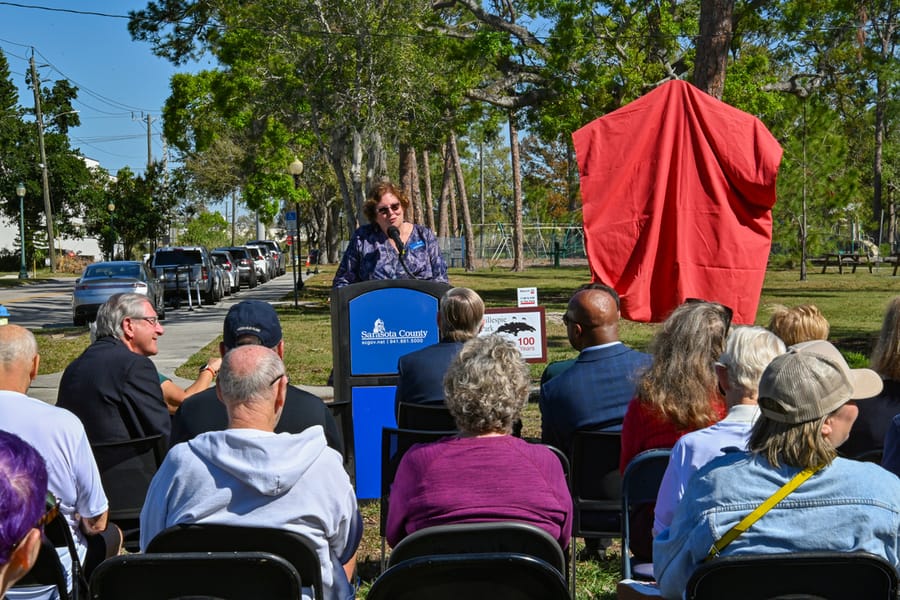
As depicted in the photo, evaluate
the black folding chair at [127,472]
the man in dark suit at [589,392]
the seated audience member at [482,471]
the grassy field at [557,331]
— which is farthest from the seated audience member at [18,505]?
the grassy field at [557,331]

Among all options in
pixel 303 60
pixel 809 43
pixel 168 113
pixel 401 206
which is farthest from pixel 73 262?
pixel 401 206

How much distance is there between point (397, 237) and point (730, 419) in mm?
3738

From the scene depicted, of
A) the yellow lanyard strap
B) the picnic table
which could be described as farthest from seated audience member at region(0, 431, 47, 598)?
the picnic table

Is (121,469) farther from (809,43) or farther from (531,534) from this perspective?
(809,43)

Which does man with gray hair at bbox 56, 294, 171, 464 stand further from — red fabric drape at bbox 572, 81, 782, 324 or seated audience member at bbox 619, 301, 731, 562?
red fabric drape at bbox 572, 81, 782, 324

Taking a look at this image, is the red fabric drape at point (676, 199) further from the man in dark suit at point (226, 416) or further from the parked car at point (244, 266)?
the parked car at point (244, 266)

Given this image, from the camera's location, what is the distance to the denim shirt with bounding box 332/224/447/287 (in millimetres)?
6871

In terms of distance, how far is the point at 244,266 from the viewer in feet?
126

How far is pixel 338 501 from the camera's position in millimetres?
3217

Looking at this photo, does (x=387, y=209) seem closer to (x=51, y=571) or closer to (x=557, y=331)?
(x=51, y=571)

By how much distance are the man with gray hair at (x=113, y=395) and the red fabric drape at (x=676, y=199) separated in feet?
11.9

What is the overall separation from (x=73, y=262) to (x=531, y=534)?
62.0 m

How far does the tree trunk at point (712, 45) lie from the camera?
1595 centimetres

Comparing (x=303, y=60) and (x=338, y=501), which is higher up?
(x=303, y=60)
